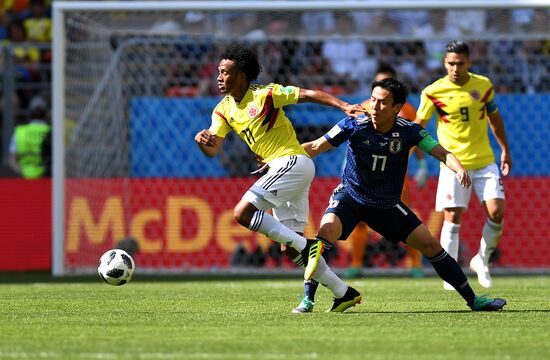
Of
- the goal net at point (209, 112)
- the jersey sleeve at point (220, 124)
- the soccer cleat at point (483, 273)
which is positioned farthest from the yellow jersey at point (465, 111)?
the goal net at point (209, 112)

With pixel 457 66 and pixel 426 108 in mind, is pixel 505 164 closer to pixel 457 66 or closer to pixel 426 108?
pixel 426 108

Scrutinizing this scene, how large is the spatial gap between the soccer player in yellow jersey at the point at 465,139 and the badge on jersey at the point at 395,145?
2.87 meters

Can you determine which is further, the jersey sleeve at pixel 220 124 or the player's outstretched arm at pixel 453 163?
the jersey sleeve at pixel 220 124

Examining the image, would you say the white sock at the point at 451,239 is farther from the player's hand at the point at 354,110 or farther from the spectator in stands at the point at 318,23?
the spectator in stands at the point at 318,23

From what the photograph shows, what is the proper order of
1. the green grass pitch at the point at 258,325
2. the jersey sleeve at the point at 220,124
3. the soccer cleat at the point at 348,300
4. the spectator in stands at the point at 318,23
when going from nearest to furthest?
the green grass pitch at the point at 258,325 → the soccer cleat at the point at 348,300 → the jersey sleeve at the point at 220,124 → the spectator in stands at the point at 318,23

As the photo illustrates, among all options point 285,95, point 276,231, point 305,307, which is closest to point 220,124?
point 285,95

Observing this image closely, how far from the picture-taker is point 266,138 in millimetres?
9258

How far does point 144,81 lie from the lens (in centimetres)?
1750

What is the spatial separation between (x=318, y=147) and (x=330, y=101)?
366 mm

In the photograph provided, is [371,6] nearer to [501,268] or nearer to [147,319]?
[501,268]

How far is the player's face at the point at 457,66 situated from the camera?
11438 mm

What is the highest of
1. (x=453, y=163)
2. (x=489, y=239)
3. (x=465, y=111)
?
(x=453, y=163)

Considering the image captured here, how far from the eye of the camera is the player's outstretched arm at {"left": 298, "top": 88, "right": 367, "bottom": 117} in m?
8.42

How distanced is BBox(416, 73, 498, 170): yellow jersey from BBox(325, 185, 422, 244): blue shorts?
2957 millimetres
